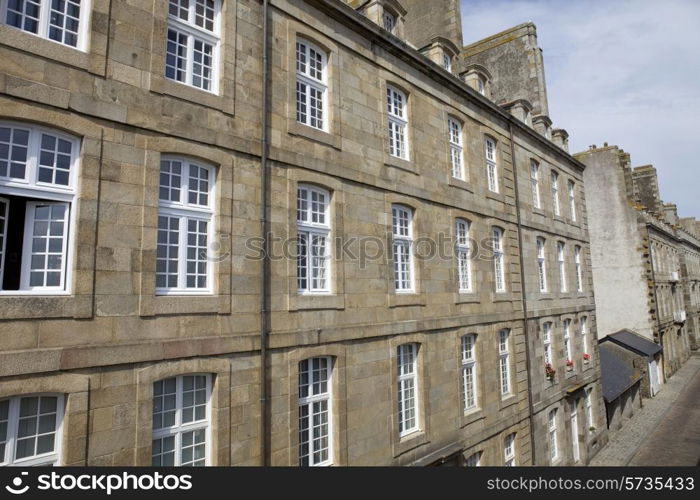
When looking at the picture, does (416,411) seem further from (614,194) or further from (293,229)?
(614,194)

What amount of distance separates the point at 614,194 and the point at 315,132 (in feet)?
95.6

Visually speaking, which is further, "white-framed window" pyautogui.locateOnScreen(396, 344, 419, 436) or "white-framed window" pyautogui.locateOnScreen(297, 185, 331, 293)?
"white-framed window" pyautogui.locateOnScreen(396, 344, 419, 436)

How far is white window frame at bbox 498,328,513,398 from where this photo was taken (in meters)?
14.8

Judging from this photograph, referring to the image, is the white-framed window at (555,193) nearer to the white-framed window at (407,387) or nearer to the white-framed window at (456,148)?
the white-framed window at (456,148)

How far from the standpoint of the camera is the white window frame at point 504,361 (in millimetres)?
14766

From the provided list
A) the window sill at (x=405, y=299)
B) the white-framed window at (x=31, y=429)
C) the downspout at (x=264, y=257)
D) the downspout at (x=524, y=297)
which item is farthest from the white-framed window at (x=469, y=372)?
the white-framed window at (x=31, y=429)

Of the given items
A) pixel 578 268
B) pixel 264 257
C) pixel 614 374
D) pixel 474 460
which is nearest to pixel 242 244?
pixel 264 257

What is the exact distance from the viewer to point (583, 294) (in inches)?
848

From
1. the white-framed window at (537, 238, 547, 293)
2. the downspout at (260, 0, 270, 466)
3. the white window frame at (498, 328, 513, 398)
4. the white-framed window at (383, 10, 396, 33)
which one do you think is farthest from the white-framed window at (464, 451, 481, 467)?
the white-framed window at (383, 10, 396, 33)

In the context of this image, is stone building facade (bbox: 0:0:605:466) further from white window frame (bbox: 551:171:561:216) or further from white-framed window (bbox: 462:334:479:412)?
white window frame (bbox: 551:171:561:216)

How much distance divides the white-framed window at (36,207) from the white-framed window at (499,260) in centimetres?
1289

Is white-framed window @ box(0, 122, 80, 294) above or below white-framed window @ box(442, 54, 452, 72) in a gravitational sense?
below

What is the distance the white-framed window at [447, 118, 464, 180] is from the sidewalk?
1384cm
